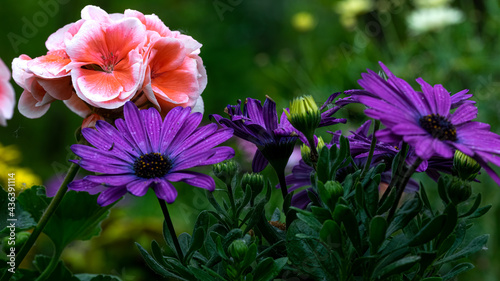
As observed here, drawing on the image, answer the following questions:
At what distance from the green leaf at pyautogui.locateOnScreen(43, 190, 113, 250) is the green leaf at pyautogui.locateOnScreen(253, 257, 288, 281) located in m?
0.14

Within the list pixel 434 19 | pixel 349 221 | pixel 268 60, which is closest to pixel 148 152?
pixel 349 221

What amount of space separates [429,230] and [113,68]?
20 cm

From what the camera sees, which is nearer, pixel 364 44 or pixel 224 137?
pixel 224 137

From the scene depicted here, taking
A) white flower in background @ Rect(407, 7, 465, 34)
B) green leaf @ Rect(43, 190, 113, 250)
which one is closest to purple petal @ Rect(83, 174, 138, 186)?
green leaf @ Rect(43, 190, 113, 250)

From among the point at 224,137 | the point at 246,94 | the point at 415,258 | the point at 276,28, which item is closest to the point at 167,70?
the point at 224,137

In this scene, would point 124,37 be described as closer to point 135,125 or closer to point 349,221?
point 135,125

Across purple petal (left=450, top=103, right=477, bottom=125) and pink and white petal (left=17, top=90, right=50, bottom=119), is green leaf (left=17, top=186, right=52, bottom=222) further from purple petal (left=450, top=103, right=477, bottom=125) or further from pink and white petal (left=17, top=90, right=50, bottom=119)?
purple petal (left=450, top=103, right=477, bottom=125)

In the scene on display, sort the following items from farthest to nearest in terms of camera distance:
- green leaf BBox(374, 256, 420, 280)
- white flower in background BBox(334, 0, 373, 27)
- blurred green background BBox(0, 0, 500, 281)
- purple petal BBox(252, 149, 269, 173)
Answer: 1. white flower in background BBox(334, 0, 373, 27)
2. blurred green background BBox(0, 0, 500, 281)
3. purple petal BBox(252, 149, 269, 173)
4. green leaf BBox(374, 256, 420, 280)

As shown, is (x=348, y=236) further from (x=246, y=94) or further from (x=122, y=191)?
(x=246, y=94)

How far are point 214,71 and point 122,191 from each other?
1.87 meters

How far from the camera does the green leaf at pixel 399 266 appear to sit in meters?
0.24

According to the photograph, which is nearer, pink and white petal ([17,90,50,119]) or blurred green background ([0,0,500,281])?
pink and white petal ([17,90,50,119])

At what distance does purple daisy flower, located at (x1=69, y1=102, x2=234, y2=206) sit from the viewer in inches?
10.4

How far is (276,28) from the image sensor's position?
114 inches
